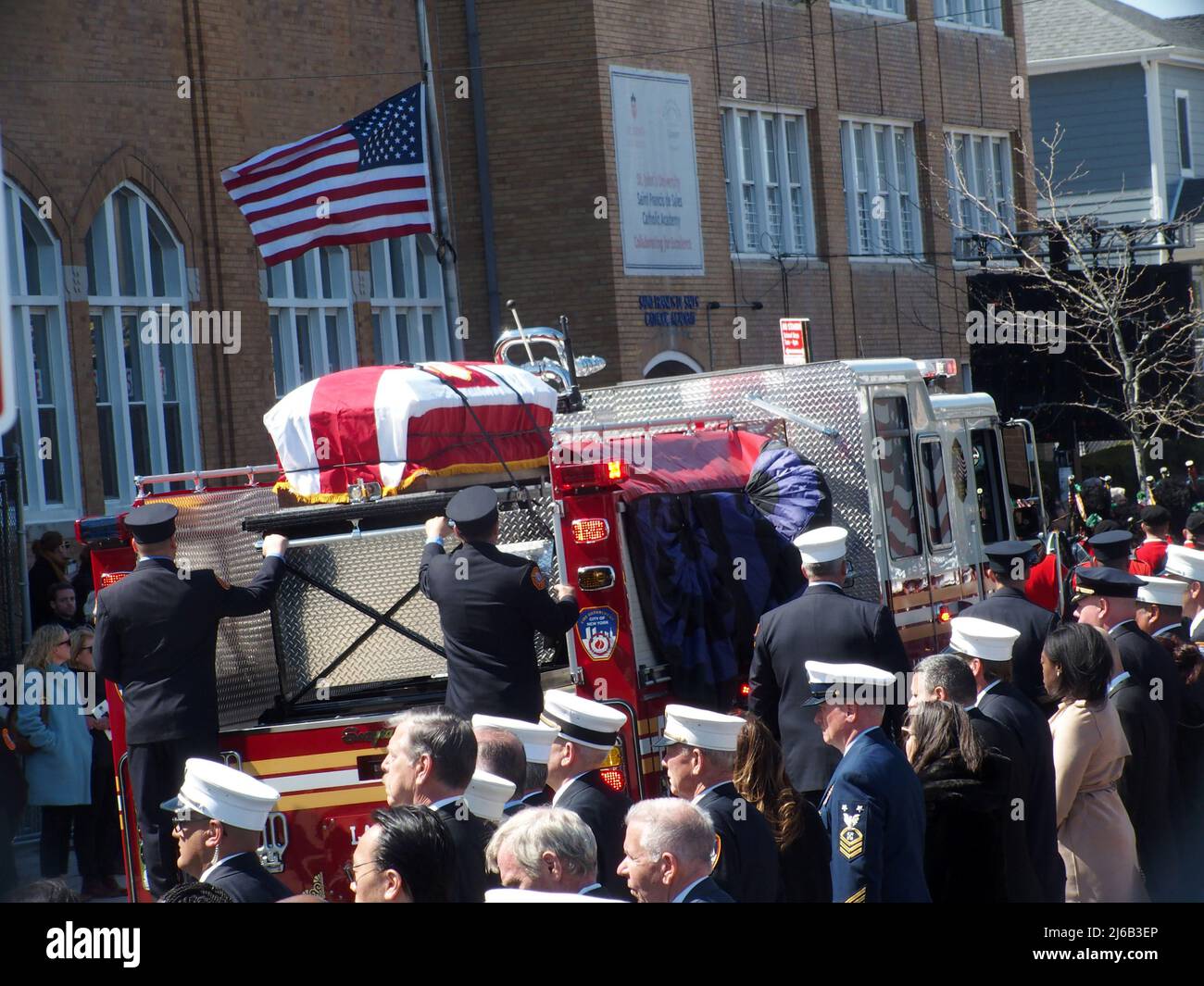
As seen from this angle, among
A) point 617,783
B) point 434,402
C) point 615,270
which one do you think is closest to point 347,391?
point 434,402

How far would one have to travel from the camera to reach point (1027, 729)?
614 centimetres

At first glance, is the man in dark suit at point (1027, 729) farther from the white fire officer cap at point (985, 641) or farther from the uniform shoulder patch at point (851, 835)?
the uniform shoulder patch at point (851, 835)

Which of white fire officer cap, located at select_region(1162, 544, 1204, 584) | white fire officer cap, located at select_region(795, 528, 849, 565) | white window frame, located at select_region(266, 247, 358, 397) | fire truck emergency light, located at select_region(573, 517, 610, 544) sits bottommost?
white fire officer cap, located at select_region(1162, 544, 1204, 584)

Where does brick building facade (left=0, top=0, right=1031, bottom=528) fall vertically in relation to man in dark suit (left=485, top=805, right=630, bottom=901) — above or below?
above

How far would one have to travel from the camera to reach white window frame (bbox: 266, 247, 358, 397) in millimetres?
19578

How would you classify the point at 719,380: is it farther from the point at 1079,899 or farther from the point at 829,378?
the point at 1079,899

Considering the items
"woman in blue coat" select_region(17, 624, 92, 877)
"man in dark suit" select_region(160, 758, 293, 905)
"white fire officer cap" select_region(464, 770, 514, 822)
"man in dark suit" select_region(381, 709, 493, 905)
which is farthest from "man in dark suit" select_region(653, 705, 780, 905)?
"woman in blue coat" select_region(17, 624, 92, 877)

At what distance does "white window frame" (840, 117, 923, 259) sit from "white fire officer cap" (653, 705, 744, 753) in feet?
75.7

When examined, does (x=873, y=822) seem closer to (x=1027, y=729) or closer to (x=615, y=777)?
(x=1027, y=729)

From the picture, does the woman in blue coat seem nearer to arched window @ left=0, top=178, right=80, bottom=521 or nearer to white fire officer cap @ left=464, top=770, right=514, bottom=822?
arched window @ left=0, top=178, right=80, bottom=521

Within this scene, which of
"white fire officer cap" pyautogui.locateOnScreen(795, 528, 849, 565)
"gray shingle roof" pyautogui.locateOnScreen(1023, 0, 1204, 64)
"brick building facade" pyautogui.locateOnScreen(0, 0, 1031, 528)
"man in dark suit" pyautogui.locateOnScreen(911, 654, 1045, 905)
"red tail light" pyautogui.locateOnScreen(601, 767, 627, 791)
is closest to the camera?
"man in dark suit" pyautogui.locateOnScreen(911, 654, 1045, 905)

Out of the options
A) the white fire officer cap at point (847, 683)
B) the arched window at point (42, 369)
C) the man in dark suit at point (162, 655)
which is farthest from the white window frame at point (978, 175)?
the white fire officer cap at point (847, 683)

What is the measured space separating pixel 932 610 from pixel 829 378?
179 centimetres

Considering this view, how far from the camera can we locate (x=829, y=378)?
430 inches
